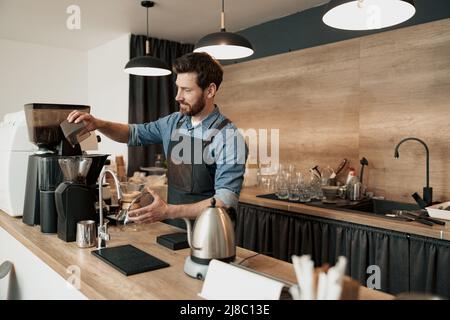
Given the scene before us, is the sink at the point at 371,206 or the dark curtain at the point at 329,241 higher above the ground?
the sink at the point at 371,206

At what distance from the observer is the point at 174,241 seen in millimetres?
1655

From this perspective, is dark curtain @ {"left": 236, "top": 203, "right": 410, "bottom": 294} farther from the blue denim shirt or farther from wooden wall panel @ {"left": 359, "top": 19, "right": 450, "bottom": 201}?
the blue denim shirt

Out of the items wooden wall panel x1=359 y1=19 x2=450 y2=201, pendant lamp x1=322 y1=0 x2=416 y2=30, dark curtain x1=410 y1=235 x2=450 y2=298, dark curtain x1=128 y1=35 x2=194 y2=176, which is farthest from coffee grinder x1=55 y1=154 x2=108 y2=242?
dark curtain x1=128 y1=35 x2=194 y2=176

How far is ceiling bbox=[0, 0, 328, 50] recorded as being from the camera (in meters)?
3.78

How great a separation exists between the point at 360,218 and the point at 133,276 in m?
1.69

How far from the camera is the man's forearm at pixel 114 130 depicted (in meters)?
2.15

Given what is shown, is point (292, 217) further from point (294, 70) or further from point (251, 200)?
point (294, 70)

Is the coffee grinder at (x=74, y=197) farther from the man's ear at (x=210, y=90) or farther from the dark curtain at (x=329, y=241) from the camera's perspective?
A: the dark curtain at (x=329, y=241)

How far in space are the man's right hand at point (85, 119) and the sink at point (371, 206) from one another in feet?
5.52

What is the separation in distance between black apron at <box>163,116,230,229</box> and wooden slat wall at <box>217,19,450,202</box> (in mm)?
1663

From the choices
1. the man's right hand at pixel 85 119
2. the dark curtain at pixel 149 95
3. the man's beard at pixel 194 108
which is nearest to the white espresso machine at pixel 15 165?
the man's right hand at pixel 85 119

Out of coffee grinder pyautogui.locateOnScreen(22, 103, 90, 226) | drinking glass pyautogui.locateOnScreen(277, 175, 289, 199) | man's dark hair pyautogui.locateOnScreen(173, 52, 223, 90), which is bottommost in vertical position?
drinking glass pyautogui.locateOnScreen(277, 175, 289, 199)
